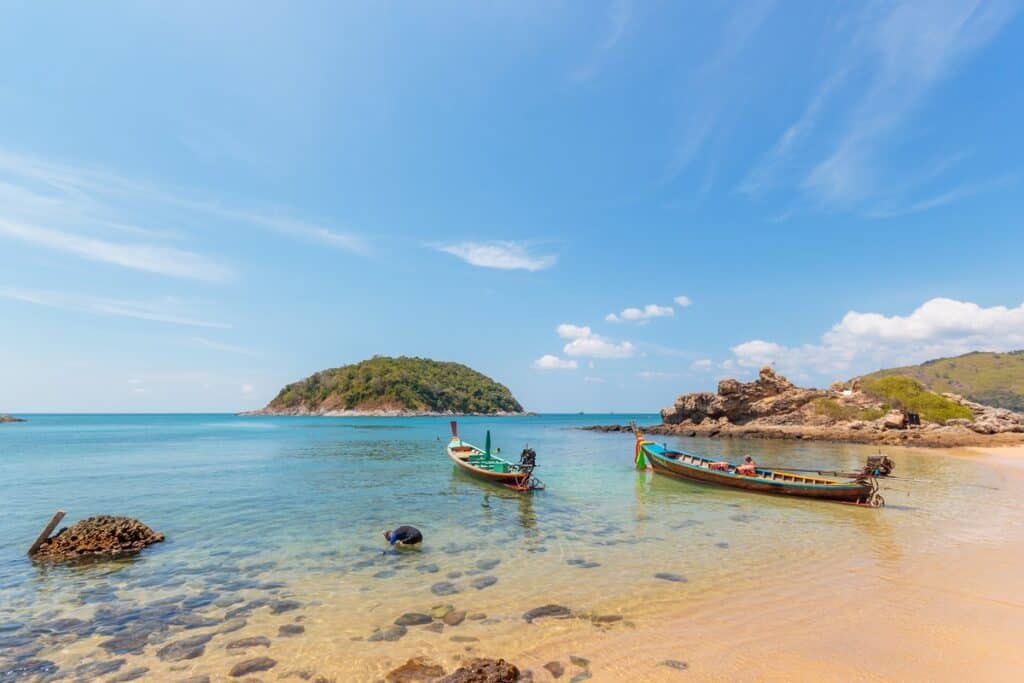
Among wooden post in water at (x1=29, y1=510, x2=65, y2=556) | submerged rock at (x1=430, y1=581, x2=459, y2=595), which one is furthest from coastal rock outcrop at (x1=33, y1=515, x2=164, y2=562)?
submerged rock at (x1=430, y1=581, x2=459, y2=595)

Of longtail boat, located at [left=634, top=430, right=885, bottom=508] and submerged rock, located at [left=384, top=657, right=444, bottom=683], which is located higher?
longtail boat, located at [left=634, top=430, right=885, bottom=508]

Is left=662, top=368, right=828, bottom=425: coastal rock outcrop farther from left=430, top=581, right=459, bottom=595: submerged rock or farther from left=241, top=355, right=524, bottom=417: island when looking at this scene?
left=241, top=355, right=524, bottom=417: island

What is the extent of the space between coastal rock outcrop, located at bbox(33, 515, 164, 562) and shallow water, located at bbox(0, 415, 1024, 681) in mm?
612

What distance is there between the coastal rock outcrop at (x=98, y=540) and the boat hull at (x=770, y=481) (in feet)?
A: 83.0

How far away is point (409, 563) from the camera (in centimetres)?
1293

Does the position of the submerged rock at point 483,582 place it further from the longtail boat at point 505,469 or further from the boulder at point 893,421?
the boulder at point 893,421

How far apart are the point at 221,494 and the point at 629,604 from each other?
21810 millimetres

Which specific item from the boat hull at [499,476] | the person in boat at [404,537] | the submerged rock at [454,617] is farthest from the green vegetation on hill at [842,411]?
the submerged rock at [454,617]

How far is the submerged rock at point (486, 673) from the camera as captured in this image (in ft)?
22.3

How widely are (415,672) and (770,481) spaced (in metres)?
21.6

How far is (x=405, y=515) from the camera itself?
18.7 m

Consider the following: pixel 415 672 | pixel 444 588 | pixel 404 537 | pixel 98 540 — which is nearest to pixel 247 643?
pixel 415 672

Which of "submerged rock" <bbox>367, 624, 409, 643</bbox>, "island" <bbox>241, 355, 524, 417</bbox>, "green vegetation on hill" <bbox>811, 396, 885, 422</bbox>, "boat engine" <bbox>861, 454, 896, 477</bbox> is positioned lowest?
"submerged rock" <bbox>367, 624, 409, 643</bbox>

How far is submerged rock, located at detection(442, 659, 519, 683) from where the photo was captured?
22.3ft
